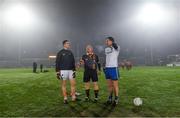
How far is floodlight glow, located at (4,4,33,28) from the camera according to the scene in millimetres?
51838

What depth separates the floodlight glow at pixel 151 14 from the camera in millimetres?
52688

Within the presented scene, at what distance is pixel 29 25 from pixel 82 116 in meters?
51.4

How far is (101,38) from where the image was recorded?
5931 cm

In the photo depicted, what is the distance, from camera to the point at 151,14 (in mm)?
54438

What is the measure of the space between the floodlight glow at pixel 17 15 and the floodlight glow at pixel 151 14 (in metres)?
20.3

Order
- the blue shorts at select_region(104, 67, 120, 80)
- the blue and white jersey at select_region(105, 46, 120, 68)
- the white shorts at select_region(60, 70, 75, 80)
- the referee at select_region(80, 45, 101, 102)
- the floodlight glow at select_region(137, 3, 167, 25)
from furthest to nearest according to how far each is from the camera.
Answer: the floodlight glow at select_region(137, 3, 167, 25) < the referee at select_region(80, 45, 101, 102) < the white shorts at select_region(60, 70, 75, 80) < the blue and white jersey at select_region(105, 46, 120, 68) < the blue shorts at select_region(104, 67, 120, 80)

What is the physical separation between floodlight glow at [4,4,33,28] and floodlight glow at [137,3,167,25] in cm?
2029

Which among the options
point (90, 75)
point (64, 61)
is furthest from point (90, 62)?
point (64, 61)

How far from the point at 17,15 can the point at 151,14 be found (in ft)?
79.8

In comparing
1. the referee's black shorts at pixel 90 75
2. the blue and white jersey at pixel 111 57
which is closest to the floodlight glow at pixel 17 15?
the referee's black shorts at pixel 90 75

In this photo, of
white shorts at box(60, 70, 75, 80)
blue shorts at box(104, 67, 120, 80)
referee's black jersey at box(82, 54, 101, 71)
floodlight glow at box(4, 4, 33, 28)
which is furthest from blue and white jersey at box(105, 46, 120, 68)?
floodlight glow at box(4, 4, 33, 28)

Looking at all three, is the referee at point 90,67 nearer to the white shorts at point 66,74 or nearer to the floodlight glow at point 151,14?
the white shorts at point 66,74

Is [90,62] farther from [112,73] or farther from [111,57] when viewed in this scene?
[112,73]

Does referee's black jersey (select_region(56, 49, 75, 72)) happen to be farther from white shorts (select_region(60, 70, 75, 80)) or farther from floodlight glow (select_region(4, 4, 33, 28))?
floodlight glow (select_region(4, 4, 33, 28))
